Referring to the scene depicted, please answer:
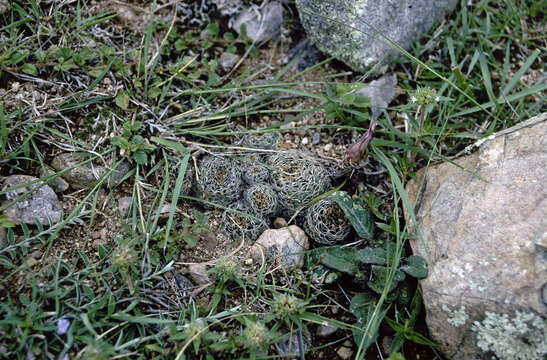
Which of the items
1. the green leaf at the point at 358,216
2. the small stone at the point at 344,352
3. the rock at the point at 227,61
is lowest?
the small stone at the point at 344,352

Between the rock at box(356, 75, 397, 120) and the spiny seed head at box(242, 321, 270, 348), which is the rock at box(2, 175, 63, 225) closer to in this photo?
the spiny seed head at box(242, 321, 270, 348)

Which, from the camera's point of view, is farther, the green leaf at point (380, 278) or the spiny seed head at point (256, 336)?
the green leaf at point (380, 278)

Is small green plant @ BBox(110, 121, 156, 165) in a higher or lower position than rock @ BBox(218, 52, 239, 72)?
lower

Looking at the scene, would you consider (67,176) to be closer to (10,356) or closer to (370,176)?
(10,356)

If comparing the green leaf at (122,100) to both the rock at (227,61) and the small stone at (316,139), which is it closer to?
the rock at (227,61)

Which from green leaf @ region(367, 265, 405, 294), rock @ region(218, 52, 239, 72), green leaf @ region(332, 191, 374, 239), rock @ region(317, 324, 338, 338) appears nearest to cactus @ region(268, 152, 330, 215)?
green leaf @ region(332, 191, 374, 239)

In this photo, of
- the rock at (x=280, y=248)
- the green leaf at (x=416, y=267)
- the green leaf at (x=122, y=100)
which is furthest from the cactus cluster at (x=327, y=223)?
the green leaf at (x=122, y=100)

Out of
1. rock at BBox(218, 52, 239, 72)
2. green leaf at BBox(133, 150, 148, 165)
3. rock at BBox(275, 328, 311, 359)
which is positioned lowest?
rock at BBox(275, 328, 311, 359)
